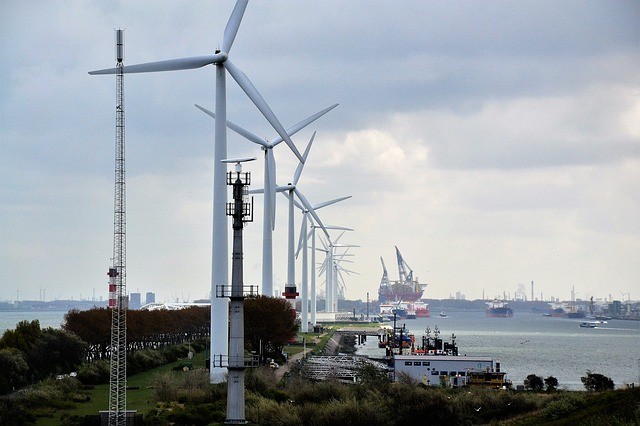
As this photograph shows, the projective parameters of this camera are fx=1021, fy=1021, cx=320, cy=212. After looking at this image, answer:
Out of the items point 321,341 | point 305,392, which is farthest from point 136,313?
point 305,392

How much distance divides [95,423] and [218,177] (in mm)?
24987

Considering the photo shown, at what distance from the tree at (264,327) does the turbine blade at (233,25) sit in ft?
110

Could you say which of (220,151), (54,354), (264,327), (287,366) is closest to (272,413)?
(220,151)

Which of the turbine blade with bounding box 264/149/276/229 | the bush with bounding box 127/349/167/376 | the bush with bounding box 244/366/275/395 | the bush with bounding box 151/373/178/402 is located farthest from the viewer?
the turbine blade with bounding box 264/149/276/229

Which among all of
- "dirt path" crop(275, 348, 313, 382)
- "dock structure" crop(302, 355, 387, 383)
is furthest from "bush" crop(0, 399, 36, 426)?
"dock structure" crop(302, 355, 387, 383)

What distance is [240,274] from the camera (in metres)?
56.8

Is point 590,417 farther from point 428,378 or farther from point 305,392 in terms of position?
point 428,378

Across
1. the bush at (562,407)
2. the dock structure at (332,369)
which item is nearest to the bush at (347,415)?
the bush at (562,407)

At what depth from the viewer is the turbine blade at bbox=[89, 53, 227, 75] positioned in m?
74.5

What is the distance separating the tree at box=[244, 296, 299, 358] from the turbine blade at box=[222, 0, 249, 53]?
33636 millimetres

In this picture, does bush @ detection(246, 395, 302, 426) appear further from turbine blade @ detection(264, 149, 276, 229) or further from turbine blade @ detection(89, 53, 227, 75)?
turbine blade @ detection(264, 149, 276, 229)

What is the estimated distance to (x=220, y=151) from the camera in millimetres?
80812

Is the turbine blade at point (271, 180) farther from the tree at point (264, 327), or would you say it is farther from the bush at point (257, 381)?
the bush at point (257, 381)

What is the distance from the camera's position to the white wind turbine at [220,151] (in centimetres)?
7850
